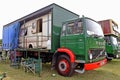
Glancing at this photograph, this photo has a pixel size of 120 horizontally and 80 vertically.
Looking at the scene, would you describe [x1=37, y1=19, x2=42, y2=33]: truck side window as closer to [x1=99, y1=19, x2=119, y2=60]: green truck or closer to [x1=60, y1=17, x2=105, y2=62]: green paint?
[x1=60, y1=17, x2=105, y2=62]: green paint

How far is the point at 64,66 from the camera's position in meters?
6.14

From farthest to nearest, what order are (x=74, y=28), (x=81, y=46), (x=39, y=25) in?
(x=39, y=25), (x=74, y=28), (x=81, y=46)

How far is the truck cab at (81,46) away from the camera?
5484 millimetres

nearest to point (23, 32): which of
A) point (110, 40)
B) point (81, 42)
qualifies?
point (81, 42)

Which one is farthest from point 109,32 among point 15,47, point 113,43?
point 15,47

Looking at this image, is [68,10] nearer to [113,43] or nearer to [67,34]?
[67,34]

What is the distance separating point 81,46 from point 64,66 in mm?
1298

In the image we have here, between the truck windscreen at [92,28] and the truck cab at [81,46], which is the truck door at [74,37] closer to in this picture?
the truck cab at [81,46]

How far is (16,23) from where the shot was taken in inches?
379

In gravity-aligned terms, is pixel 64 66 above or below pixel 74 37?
below

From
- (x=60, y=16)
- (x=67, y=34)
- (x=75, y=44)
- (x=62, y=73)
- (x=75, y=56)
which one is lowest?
(x=62, y=73)

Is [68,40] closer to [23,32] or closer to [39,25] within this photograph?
[39,25]

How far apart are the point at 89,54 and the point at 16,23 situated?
6.28 meters

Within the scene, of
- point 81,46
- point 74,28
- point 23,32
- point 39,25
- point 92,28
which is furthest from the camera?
point 23,32
